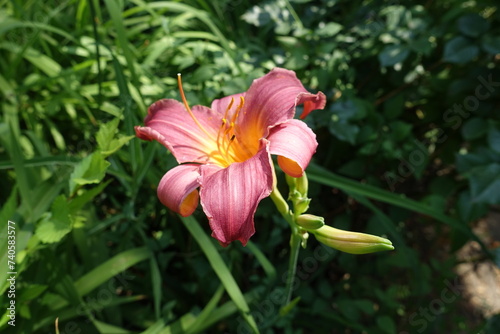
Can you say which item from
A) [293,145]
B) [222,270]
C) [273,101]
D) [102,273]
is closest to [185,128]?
[273,101]

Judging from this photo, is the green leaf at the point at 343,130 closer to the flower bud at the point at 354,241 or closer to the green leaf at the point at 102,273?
the flower bud at the point at 354,241

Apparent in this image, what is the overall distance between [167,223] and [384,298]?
0.89 m

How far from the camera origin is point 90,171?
3.78 ft

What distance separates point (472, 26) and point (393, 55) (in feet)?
0.99

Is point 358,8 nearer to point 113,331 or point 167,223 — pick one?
point 167,223

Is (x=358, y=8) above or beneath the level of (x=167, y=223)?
above

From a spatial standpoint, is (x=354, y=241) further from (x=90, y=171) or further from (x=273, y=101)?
(x=90, y=171)

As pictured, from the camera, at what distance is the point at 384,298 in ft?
5.74

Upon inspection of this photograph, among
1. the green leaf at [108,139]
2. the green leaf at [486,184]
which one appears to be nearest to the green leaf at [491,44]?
the green leaf at [486,184]

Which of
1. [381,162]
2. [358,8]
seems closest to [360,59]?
[358,8]

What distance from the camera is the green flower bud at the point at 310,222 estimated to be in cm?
96

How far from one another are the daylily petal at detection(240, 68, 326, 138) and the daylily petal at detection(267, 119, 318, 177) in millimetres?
46

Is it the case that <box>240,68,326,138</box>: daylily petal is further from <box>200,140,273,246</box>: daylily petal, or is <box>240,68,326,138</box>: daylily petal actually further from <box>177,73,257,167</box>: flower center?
<box>200,140,273,246</box>: daylily petal

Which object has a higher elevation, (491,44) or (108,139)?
(108,139)
